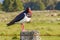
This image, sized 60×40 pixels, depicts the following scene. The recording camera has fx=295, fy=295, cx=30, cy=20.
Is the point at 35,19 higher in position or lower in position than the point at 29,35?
lower

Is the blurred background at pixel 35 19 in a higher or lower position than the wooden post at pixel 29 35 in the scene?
lower

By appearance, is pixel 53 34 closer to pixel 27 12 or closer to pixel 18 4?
pixel 27 12

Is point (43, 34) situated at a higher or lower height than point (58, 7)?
higher

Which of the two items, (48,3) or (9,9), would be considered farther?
(48,3)

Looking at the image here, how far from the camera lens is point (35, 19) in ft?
158

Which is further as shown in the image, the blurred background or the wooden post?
the blurred background

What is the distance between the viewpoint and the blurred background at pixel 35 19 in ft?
80.3

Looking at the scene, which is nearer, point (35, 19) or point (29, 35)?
point (29, 35)

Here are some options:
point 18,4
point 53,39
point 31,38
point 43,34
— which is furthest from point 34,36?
point 18,4

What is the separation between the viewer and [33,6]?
120 meters

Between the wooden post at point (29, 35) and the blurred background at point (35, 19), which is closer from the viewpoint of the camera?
the wooden post at point (29, 35)

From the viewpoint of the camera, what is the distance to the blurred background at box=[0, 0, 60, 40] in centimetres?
2448

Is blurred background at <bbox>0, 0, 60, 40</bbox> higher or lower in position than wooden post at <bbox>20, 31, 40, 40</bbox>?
lower

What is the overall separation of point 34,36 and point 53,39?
11.4m
